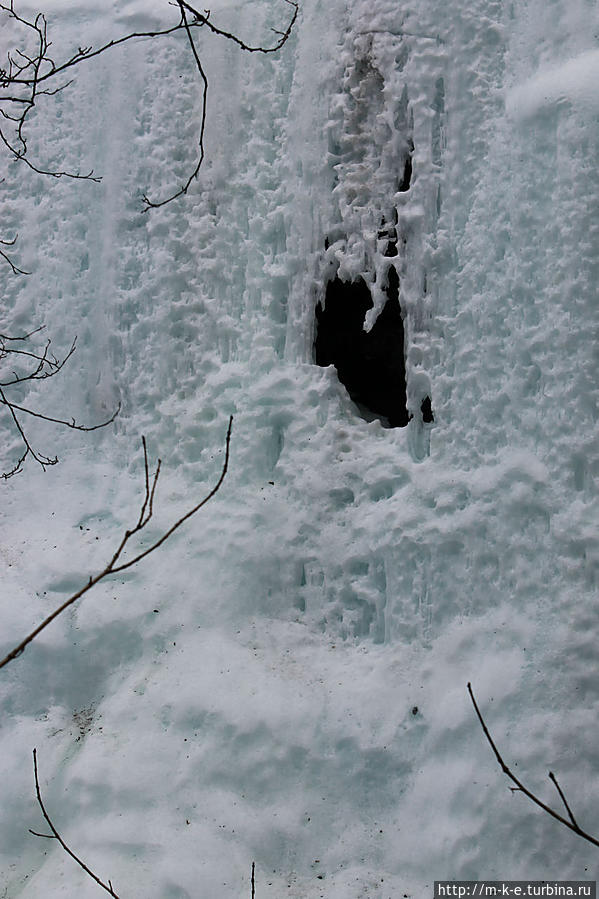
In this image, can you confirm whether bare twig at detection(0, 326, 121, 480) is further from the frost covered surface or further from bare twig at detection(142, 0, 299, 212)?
bare twig at detection(142, 0, 299, 212)

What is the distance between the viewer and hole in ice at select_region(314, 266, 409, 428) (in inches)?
137

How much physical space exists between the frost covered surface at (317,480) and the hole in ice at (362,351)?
76mm

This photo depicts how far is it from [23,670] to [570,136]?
2952 mm

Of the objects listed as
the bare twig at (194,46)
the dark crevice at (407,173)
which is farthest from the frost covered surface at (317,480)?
the bare twig at (194,46)

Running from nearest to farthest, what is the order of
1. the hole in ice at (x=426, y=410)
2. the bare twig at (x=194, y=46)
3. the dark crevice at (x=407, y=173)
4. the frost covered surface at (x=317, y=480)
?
the bare twig at (x=194, y=46), the frost covered surface at (x=317, y=480), the hole in ice at (x=426, y=410), the dark crevice at (x=407, y=173)

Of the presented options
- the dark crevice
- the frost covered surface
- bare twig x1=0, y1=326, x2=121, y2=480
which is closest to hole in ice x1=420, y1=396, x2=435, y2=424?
the frost covered surface

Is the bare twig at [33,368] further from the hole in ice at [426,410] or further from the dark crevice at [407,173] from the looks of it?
the dark crevice at [407,173]

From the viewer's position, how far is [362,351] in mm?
3514

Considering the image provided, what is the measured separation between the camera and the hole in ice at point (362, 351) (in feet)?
11.4

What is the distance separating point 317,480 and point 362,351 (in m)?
0.59

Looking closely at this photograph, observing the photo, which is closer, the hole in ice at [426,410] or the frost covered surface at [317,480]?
the frost covered surface at [317,480]

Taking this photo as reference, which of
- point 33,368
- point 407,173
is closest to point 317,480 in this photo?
point 407,173

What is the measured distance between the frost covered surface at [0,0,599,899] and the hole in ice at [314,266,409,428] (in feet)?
0.25

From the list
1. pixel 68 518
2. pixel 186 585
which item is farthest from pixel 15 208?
pixel 186 585
